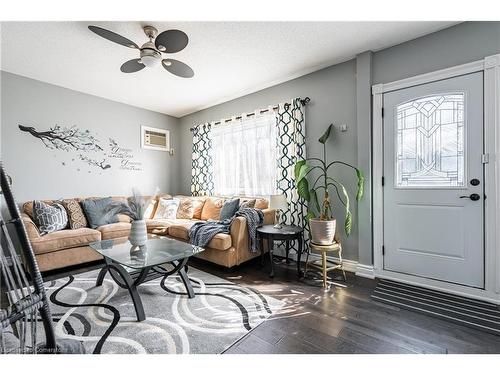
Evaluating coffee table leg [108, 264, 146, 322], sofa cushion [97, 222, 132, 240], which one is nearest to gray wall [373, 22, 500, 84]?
coffee table leg [108, 264, 146, 322]

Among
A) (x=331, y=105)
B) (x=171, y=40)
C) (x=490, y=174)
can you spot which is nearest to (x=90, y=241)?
(x=171, y=40)

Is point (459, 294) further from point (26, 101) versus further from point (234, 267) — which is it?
point (26, 101)

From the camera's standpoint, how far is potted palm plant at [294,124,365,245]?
8.44ft

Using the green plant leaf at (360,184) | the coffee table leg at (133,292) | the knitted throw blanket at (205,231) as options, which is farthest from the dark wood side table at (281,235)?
the coffee table leg at (133,292)

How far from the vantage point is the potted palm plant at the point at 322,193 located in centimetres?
257

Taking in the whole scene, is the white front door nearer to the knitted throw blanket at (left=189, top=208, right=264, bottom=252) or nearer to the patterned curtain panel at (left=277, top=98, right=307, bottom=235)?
the patterned curtain panel at (left=277, top=98, right=307, bottom=235)

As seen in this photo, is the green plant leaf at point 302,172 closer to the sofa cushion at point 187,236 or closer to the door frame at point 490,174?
the sofa cushion at point 187,236

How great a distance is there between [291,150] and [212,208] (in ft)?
5.11

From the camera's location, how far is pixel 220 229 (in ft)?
9.71

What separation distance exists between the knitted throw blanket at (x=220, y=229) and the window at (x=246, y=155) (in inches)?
28.1

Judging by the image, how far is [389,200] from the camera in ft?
8.66
